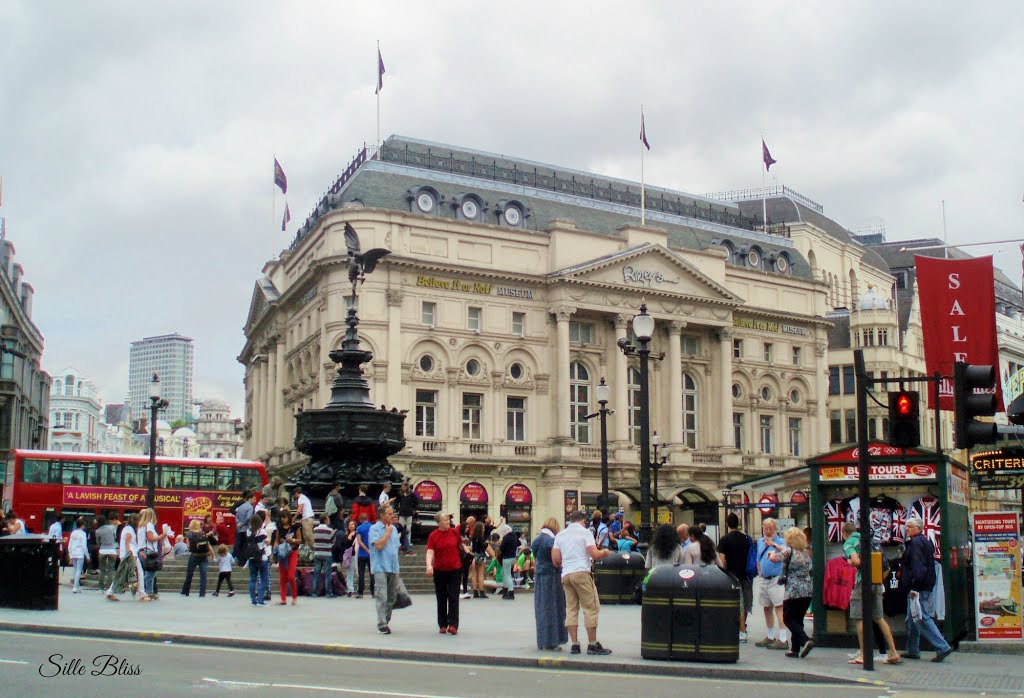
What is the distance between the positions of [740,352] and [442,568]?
58483 millimetres

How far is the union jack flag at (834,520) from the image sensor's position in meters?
17.7

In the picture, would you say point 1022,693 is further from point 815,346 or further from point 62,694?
point 815,346

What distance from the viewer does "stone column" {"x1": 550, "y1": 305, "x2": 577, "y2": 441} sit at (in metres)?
65.8

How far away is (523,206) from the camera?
6819cm

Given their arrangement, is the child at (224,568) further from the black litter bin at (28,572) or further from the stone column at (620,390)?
the stone column at (620,390)

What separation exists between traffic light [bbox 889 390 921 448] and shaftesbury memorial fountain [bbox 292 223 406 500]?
54.7 ft

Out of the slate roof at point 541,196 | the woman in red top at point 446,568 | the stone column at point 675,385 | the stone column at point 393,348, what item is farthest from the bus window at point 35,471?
the stone column at point 675,385

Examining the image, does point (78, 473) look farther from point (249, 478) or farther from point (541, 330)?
point (541, 330)

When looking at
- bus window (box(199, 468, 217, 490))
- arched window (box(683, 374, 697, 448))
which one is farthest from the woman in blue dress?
arched window (box(683, 374, 697, 448))

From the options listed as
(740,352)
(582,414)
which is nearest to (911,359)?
(740,352)

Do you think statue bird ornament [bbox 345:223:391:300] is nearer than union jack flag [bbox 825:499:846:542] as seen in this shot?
No

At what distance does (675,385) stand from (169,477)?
3186cm

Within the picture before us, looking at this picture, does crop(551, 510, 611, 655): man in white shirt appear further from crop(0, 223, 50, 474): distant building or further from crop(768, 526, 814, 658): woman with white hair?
crop(0, 223, 50, 474): distant building

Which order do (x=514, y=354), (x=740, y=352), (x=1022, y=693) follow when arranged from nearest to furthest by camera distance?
1. (x=1022, y=693)
2. (x=514, y=354)
3. (x=740, y=352)
